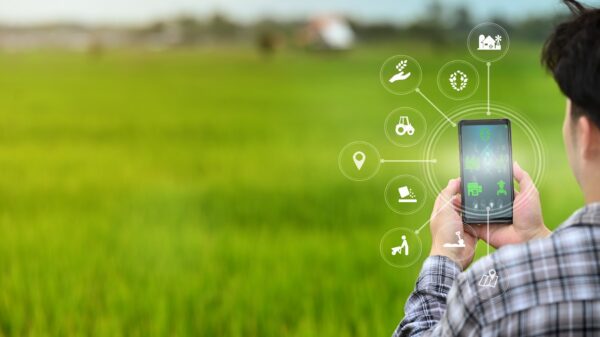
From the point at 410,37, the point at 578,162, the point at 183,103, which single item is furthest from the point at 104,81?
the point at 578,162

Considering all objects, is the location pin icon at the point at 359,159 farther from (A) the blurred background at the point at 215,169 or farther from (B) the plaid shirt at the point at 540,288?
(B) the plaid shirt at the point at 540,288

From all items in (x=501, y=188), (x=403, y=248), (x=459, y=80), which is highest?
(x=459, y=80)

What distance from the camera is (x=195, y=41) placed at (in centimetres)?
193

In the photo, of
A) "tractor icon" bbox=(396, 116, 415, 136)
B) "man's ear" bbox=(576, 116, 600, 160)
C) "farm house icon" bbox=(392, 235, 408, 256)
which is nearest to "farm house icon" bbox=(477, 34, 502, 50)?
"tractor icon" bbox=(396, 116, 415, 136)

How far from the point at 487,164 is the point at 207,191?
2.75 ft

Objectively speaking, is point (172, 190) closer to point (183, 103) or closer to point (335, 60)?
point (183, 103)

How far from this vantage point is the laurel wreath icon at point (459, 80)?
1.27 meters

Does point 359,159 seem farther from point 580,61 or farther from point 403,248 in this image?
point 580,61

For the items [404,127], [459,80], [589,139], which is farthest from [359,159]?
[589,139]

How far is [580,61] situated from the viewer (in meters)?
0.84

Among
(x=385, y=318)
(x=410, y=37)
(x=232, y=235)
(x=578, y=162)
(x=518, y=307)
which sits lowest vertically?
(x=385, y=318)

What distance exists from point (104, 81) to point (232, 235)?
54 cm

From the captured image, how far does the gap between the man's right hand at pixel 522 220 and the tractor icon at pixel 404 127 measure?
0.70ft

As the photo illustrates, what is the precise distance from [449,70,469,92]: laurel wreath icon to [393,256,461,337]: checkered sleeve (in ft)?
1.05
